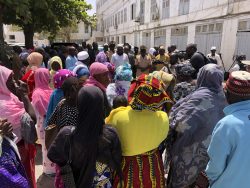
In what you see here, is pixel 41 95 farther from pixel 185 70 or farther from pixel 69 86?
pixel 185 70

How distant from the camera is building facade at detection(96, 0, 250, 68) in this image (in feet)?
38.5

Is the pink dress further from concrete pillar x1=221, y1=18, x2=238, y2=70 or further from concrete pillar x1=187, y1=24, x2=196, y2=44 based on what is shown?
concrete pillar x1=187, y1=24, x2=196, y2=44

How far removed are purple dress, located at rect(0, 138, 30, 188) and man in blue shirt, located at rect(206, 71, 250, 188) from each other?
1354mm

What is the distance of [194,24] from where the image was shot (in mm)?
15844

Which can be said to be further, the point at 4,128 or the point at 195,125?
the point at 195,125

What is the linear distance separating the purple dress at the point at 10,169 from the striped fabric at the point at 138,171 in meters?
0.75

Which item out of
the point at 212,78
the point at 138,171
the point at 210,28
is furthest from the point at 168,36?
the point at 138,171

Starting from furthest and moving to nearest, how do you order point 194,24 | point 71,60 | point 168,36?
point 168,36, point 194,24, point 71,60

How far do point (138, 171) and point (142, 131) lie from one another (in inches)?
13.6

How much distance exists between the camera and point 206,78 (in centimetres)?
272

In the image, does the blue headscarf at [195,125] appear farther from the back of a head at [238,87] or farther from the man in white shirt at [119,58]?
the man in white shirt at [119,58]

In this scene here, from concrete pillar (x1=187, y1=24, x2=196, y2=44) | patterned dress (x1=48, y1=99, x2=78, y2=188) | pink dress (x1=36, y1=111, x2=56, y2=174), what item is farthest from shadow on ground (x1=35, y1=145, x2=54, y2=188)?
concrete pillar (x1=187, y1=24, x2=196, y2=44)

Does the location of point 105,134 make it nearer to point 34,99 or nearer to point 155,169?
point 155,169

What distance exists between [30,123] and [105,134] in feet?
3.19
